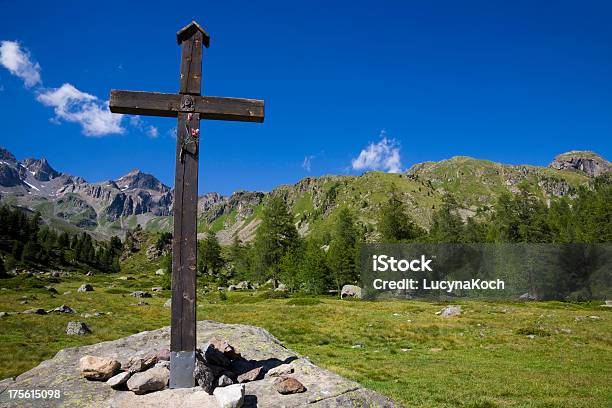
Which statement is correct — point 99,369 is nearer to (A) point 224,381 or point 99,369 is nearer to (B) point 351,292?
(A) point 224,381

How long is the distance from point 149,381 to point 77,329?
76.1 ft

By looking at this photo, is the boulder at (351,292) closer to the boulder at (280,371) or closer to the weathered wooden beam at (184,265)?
the boulder at (280,371)

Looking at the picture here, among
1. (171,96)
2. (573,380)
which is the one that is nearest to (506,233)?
(573,380)

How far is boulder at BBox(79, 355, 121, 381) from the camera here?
9.33 meters

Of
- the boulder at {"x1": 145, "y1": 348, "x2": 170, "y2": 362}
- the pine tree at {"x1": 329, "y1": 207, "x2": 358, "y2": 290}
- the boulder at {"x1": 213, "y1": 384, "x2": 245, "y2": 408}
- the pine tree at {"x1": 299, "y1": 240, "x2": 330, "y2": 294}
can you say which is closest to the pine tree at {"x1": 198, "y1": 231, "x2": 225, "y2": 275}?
the pine tree at {"x1": 329, "y1": 207, "x2": 358, "y2": 290}

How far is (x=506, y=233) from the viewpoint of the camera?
85250 mm

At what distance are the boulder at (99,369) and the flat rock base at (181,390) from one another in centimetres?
17

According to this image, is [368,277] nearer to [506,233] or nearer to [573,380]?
[506,233]

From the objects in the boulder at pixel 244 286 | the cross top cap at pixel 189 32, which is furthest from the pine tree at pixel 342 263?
the cross top cap at pixel 189 32

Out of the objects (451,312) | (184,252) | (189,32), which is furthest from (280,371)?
Answer: (451,312)

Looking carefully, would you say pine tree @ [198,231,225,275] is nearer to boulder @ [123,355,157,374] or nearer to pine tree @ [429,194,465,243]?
pine tree @ [429,194,465,243]

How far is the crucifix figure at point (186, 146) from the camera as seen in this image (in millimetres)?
8812

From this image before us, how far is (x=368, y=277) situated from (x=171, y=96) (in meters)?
70.5

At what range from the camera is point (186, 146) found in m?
9.31
